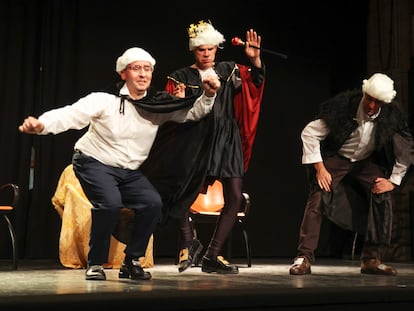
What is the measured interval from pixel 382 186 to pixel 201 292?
6.09ft

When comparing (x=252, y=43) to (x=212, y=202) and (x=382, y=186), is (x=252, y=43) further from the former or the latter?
(x=212, y=202)

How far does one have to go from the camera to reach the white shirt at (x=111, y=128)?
3527mm

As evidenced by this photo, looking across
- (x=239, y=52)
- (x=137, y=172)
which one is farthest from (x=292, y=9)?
(x=137, y=172)

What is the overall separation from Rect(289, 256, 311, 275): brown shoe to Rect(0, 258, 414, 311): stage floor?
4.2 inches

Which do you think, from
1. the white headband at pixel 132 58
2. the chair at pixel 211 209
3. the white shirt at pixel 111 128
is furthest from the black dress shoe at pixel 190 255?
the white headband at pixel 132 58

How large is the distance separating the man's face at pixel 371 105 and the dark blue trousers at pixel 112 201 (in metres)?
1.42

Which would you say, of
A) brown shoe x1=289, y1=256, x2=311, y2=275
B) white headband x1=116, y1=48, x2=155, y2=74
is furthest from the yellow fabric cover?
white headband x1=116, y1=48, x2=155, y2=74

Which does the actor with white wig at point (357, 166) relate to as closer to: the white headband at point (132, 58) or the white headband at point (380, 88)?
the white headband at point (380, 88)

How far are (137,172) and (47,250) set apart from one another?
7.24 ft

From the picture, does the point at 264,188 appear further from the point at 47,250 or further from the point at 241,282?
the point at 241,282

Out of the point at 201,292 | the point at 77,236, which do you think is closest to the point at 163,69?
the point at 77,236

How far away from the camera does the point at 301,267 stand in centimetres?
414

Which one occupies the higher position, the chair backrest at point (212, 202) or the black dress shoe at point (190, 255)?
the chair backrest at point (212, 202)

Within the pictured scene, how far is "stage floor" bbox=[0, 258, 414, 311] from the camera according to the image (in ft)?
8.36
